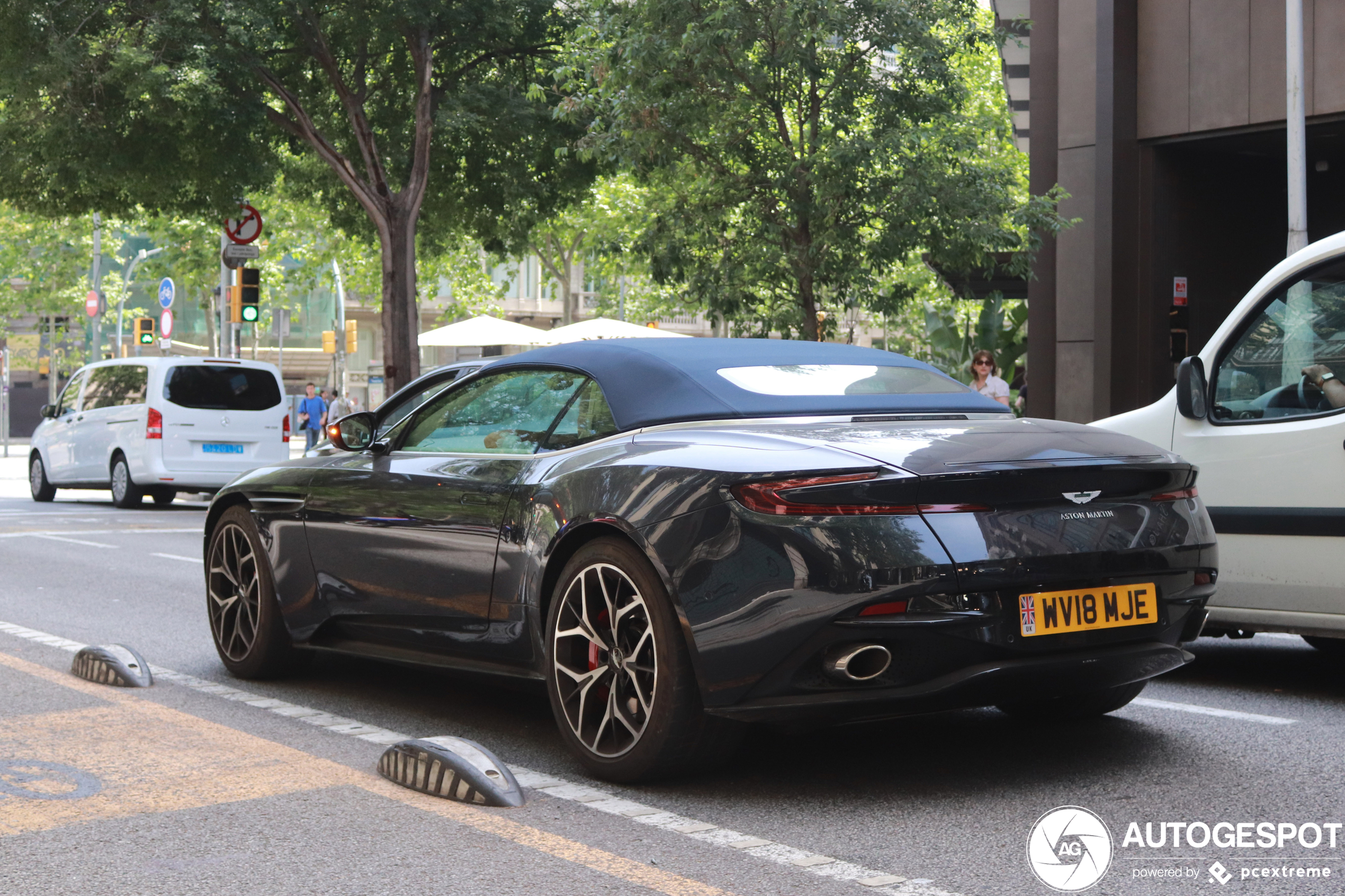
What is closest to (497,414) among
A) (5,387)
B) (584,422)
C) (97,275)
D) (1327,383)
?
(584,422)

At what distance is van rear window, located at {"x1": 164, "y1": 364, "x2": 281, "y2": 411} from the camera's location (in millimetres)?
19688

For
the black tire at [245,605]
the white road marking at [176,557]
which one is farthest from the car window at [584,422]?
the white road marking at [176,557]

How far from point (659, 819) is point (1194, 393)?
3292 mm

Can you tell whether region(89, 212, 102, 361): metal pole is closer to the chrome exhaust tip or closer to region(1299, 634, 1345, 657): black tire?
region(1299, 634, 1345, 657): black tire

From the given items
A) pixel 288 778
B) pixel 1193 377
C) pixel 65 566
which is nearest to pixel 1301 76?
pixel 1193 377

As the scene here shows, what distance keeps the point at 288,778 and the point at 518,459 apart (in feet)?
4.05

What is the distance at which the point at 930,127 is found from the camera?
16812 mm

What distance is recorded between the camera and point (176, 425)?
19594mm

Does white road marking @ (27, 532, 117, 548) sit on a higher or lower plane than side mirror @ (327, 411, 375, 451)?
lower

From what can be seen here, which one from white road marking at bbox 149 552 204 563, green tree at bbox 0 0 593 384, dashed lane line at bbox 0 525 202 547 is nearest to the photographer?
white road marking at bbox 149 552 204 563

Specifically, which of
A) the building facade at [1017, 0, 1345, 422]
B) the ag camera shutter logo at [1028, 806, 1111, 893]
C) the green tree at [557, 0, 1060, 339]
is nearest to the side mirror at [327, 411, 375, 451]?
the ag camera shutter logo at [1028, 806, 1111, 893]

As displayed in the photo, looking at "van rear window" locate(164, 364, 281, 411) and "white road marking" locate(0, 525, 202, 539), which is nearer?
"white road marking" locate(0, 525, 202, 539)

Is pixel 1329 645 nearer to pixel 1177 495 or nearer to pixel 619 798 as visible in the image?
pixel 1177 495

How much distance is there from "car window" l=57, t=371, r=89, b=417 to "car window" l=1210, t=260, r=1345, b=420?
1772 cm
